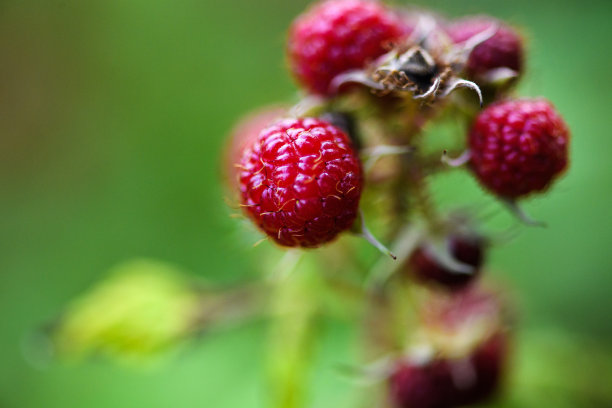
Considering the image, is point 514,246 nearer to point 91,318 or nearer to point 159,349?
point 159,349

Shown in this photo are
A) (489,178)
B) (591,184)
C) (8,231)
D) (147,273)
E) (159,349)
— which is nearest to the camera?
(489,178)

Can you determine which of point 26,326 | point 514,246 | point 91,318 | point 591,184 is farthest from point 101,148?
point 591,184

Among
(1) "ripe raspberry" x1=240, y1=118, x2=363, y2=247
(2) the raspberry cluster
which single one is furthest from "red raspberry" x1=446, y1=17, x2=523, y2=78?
(1) "ripe raspberry" x1=240, y1=118, x2=363, y2=247

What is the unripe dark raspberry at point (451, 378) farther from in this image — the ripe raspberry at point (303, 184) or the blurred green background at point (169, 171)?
the ripe raspberry at point (303, 184)

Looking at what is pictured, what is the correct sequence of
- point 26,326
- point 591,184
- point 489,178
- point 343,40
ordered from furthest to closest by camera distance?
point 26,326 → point 591,184 → point 343,40 → point 489,178

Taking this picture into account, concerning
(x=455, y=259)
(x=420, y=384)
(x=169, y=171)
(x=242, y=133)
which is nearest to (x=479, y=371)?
(x=420, y=384)

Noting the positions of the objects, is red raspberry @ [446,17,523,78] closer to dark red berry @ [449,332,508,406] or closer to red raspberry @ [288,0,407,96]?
red raspberry @ [288,0,407,96]

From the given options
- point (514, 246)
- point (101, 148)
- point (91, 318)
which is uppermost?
point (101, 148)

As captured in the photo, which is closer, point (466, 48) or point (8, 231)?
point (466, 48)
